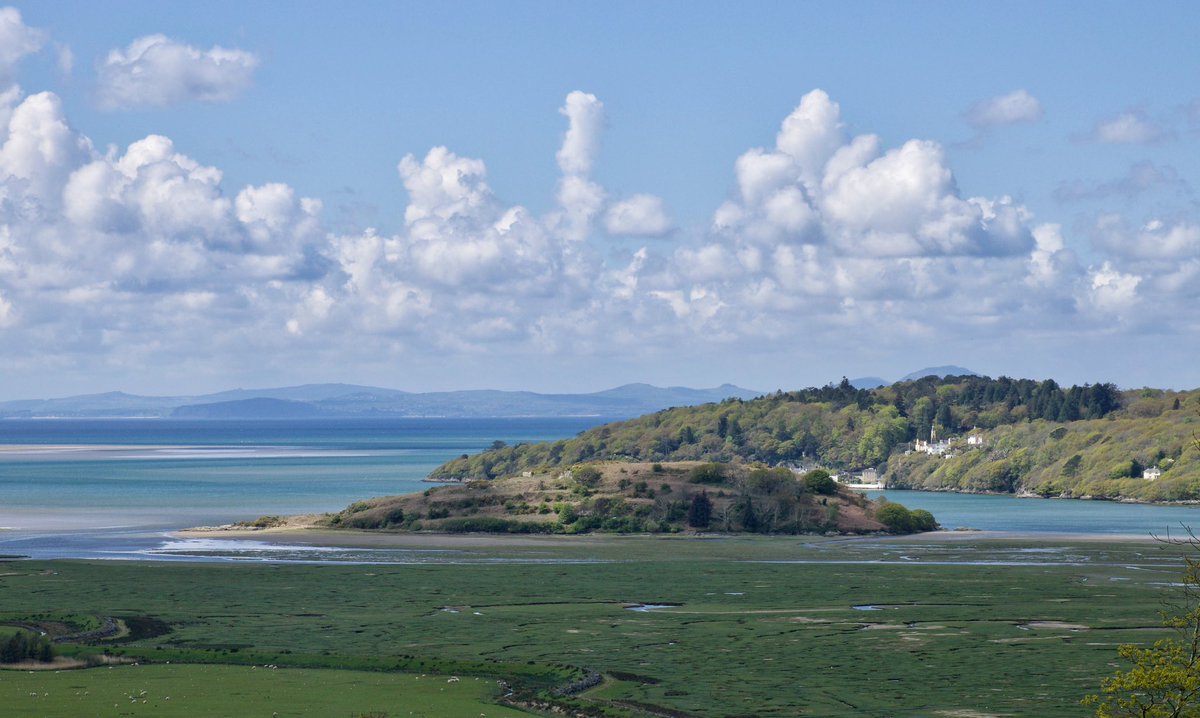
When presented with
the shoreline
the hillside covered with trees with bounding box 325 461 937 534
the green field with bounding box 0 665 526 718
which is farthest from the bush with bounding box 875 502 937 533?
the green field with bounding box 0 665 526 718

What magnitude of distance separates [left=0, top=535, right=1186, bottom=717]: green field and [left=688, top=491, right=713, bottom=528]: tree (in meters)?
25.7

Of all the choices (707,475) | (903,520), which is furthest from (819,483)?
(707,475)

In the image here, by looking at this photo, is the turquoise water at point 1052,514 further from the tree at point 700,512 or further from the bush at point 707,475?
the tree at point 700,512

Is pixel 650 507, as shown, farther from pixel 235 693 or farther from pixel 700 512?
pixel 235 693

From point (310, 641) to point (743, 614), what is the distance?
57.3 ft

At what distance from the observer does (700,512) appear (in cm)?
11619

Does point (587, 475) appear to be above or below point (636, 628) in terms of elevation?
above

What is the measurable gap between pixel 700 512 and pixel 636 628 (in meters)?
60.3

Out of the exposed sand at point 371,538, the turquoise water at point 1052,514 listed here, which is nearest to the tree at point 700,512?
the exposed sand at point 371,538

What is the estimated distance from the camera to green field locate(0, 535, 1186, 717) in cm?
4262

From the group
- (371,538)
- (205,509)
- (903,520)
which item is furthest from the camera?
(205,509)

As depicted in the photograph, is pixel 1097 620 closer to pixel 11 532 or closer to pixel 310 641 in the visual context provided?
pixel 310 641

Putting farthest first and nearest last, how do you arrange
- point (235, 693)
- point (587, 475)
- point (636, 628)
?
point (587, 475)
point (636, 628)
point (235, 693)

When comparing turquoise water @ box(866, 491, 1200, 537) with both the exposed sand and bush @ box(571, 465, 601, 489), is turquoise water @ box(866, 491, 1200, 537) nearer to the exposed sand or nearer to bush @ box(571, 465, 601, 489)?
bush @ box(571, 465, 601, 489)
